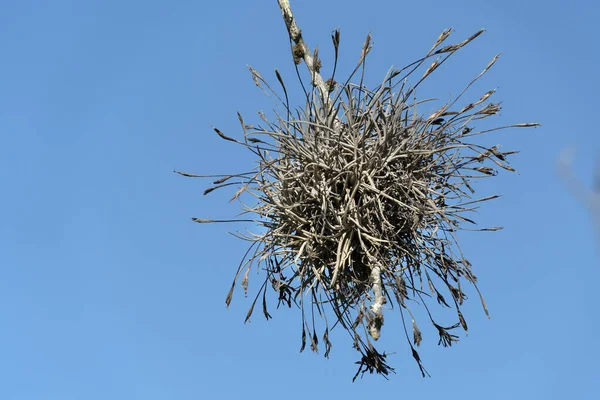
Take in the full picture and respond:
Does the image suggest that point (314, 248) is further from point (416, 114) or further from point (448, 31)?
point (448, 31)

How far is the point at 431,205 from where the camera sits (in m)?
3.18

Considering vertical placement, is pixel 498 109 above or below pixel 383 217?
above

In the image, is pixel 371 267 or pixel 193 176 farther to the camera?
pixel 193 176

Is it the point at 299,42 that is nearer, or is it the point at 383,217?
the point at 383,217

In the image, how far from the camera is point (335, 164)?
3.17m

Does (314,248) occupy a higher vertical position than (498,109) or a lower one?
lower

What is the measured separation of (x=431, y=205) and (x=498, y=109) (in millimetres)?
397

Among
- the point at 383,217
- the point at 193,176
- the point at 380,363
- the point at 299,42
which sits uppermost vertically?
the point at 299,42

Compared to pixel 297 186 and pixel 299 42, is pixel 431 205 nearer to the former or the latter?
pixel 297 186

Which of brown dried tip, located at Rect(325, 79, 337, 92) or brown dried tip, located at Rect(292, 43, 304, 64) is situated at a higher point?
brown dried tip, located at Rect(292, 43, 304, 64)

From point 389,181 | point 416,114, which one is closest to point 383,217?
point 389,181

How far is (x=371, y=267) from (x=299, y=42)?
73 centimetres

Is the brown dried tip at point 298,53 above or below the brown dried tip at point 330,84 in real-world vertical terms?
above

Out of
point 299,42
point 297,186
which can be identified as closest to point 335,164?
point 297,186
